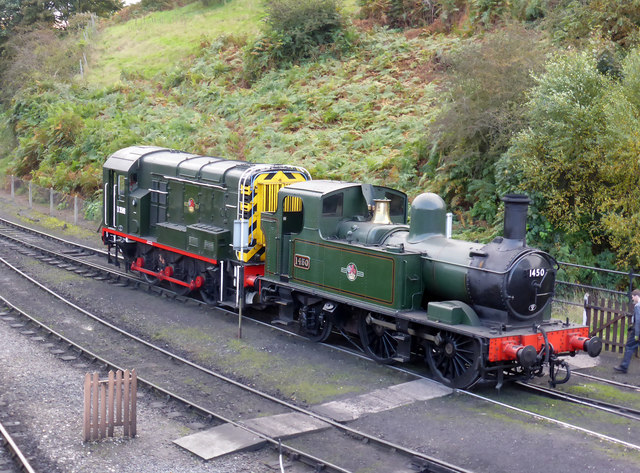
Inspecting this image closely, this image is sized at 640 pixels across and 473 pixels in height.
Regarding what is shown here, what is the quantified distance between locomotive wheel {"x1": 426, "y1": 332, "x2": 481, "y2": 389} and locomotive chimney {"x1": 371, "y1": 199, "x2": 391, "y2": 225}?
2.60m

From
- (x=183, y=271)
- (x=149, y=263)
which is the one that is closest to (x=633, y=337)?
(x=183, y=271)

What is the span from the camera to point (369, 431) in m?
9.62

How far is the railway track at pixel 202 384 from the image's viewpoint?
341 inches

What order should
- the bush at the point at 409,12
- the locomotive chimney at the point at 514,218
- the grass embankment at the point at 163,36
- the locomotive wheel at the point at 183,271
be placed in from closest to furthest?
the locomotive chimney at the point at 514,218 < the locomotive wheel at the point at 183,271 < the bush at the point at 409,12 < the grass embankment at the point at 163,36

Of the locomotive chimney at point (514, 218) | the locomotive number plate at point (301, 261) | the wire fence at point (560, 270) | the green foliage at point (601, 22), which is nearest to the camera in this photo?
the locomotive chimney at point (514, 218)

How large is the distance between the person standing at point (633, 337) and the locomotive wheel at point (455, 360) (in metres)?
3.10

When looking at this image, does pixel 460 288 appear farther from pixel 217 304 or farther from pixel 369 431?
pixel 217 304

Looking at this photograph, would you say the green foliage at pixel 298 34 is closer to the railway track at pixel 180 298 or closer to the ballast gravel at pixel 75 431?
the railway track at pixel 180 298

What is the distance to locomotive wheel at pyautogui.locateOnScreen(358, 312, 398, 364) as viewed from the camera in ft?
41.0

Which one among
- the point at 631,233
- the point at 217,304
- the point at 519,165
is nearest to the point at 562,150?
the point at 519,165

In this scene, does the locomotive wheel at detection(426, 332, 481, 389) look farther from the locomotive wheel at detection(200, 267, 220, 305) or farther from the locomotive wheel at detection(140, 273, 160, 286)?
the locomotive wheel at detection(140, 273, 160, 286)

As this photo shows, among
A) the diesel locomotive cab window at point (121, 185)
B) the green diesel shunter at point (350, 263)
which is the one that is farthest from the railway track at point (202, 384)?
the diesel locomotive cab window at point (121, 185)

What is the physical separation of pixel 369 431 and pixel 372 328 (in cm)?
341

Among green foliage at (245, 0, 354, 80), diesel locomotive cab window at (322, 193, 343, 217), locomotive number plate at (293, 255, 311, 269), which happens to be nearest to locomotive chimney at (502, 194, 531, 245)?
diesel locomotive cab window at (322, 193, 343, 217)
